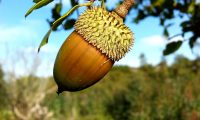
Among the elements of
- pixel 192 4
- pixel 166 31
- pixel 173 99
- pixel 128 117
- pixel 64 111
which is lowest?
pixel 64 111

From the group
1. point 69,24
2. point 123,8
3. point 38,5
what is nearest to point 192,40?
point 69,24

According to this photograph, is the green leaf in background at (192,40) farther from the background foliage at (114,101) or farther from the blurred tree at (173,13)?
the background foliage at (114,101)

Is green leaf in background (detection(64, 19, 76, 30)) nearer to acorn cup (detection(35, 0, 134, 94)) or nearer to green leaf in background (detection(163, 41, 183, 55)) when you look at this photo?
green leaf in background (detection(163, 41, 183, 55))

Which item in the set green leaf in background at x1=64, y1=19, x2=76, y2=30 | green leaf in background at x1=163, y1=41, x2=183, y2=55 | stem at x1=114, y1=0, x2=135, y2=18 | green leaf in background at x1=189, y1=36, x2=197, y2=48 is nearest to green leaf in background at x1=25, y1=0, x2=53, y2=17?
stem at x1=114, y1=0, x2=135, y2=18

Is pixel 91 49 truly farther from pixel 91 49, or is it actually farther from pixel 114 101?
pixel 114 101

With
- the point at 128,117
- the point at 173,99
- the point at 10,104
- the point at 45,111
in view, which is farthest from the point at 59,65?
the point at 10,104

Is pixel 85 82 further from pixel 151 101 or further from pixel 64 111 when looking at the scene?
pixel 64 111

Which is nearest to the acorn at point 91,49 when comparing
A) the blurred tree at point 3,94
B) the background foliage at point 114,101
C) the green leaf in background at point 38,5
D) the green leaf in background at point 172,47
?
the green leaf in background at point 38,5

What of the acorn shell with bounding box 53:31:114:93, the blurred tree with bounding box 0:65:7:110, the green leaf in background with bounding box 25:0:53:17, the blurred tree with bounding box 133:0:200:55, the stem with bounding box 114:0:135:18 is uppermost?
the green leaf in background with bounding box 25:0:53:17

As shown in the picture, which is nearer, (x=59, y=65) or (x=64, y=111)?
(x=59, y=65)
